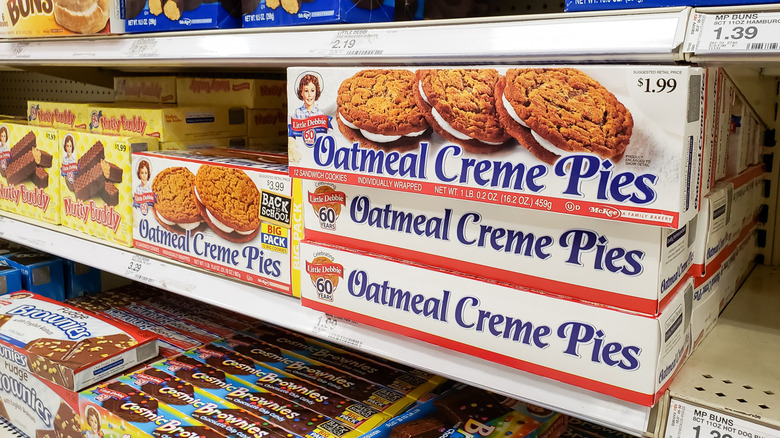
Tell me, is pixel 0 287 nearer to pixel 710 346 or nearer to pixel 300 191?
pixel 300 191

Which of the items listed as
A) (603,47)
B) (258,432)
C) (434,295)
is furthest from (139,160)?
(603,47)

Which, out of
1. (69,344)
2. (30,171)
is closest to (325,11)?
(69,344)

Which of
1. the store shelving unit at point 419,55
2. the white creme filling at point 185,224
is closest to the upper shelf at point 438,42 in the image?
the store shelving unit at point 419,55

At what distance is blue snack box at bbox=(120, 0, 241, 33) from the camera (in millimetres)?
1157

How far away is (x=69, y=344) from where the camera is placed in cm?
140

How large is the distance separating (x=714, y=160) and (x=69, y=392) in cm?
125

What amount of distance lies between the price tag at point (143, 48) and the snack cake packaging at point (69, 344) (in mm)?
615

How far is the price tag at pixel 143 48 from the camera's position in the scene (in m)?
1.26

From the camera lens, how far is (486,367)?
90cm

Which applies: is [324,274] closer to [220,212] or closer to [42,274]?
[220,212]

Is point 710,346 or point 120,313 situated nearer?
point 710,346

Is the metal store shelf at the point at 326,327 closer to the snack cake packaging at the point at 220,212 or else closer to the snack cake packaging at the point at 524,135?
the snack cake packaging at the point at 220,212

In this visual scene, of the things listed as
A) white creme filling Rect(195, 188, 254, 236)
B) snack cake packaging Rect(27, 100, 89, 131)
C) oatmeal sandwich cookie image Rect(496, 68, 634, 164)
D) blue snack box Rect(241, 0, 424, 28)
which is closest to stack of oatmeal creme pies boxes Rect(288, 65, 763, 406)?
oatmeal sandwich cookie image Rect(496, 68, 634, 164)

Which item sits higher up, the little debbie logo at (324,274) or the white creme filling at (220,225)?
the white creme filling at (220,225)
